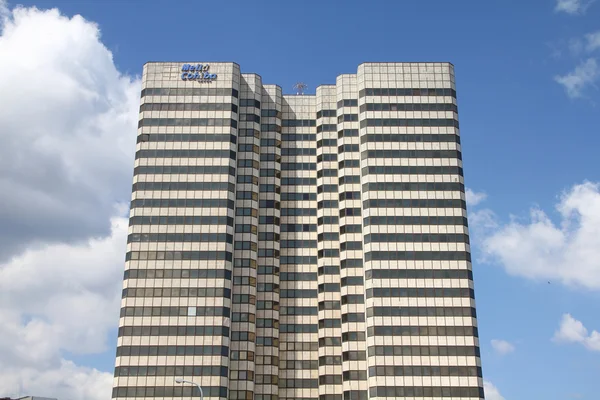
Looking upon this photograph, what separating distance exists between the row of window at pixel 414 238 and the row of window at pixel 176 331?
92.4ft

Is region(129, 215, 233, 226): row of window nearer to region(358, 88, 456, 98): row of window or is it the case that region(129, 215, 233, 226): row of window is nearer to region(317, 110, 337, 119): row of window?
region(317, 110, 337, 119): row of window

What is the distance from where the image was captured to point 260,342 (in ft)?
375

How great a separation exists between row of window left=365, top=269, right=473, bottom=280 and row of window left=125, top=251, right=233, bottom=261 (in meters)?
23.8

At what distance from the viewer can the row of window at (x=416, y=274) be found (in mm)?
110500

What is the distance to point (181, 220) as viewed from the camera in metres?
114

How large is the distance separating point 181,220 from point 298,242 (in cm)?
2119

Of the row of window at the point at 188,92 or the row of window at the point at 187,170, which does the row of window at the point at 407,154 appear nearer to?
the row of window at the point at 187,170

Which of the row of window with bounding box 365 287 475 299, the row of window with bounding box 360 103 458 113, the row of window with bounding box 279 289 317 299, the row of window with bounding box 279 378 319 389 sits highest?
the row of window with bounding box 360 103 458 113

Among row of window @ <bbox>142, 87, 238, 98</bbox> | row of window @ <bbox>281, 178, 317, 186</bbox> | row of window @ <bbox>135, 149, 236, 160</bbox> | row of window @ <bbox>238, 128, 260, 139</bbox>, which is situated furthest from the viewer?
row of window @ <bbox>281, 178, 317, 186</bbox>

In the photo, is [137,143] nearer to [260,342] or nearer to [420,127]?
[260,342]

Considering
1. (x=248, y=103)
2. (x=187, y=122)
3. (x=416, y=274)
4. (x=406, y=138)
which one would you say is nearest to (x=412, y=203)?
(x=406, y=138)

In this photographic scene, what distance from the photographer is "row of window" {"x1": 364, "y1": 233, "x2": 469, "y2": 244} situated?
371 ft

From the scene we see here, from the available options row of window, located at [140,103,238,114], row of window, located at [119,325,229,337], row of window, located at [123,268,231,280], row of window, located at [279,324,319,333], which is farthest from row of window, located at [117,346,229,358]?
row of window, located at [140,103,238,114]

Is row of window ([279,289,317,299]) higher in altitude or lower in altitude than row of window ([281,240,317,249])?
lower
